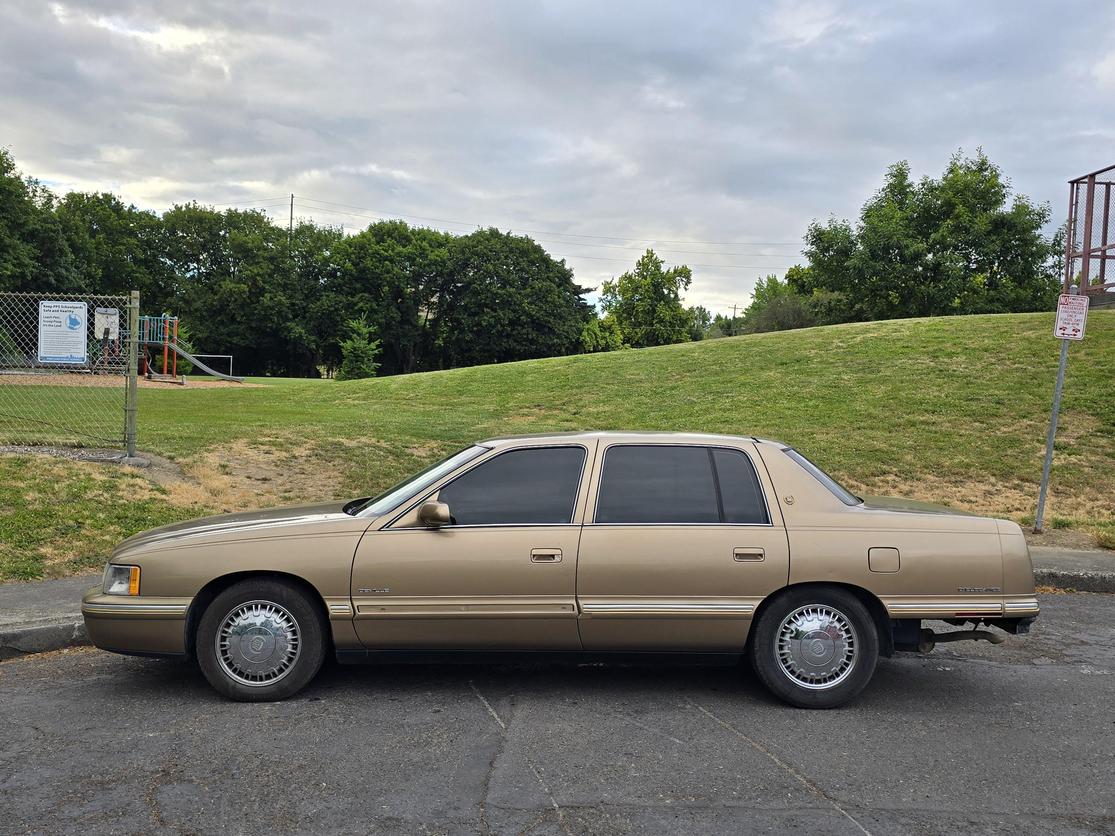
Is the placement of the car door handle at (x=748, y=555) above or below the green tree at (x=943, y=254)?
below

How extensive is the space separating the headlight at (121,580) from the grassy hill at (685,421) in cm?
315

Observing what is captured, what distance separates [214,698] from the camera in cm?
478

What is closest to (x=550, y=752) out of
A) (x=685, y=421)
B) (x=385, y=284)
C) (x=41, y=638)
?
(x=41, y=638)

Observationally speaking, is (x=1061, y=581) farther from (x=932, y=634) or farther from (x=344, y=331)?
(x=344, y=331)

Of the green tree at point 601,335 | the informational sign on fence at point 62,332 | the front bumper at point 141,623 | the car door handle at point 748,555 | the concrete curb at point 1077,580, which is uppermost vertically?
the green tree at point 601,335

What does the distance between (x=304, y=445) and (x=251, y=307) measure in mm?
52965

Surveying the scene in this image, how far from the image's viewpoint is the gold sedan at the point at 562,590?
4.67 meters

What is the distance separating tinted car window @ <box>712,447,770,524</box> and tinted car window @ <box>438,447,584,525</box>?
0.79 meters

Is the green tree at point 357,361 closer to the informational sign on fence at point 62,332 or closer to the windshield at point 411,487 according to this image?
the informational sign on fence at point 62,332

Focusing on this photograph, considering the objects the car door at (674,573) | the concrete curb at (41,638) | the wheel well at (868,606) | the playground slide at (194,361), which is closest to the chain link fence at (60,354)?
the concrete curb at (41,638)

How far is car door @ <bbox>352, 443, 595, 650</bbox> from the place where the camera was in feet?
15.3

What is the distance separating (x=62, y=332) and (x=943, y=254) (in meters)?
37.9

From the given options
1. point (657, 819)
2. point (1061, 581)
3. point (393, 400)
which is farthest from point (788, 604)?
point (393, 400)

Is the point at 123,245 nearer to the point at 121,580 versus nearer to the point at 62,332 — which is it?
the point at 62,332
